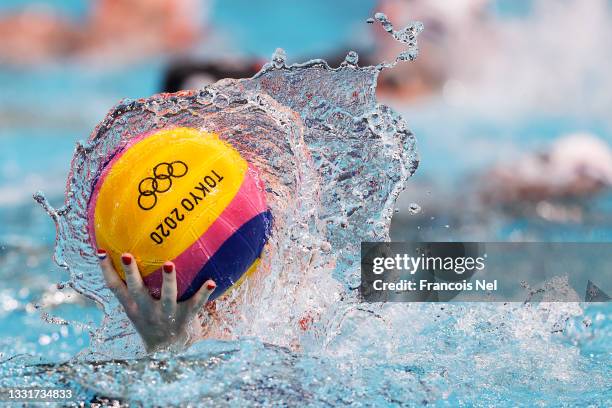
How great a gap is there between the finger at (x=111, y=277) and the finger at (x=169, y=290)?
2.9 inches

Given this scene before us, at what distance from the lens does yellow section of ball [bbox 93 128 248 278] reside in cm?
153

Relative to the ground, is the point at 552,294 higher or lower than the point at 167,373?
higher

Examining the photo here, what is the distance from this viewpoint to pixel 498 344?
206cm

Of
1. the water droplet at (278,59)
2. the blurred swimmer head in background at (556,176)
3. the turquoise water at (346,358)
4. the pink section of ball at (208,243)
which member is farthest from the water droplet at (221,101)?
the blurred swimmer head in background at (556,176)

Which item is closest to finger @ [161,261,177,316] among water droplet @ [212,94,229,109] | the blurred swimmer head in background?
water droplet @ [212,94,229,109]

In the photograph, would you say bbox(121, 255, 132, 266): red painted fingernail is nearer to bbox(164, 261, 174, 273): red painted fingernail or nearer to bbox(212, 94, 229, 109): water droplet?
bbox(164, 261, 174, 273): red painted fingernail

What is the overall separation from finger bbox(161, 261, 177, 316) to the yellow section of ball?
33 mm

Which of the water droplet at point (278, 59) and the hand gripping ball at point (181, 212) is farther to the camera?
the water droplet at point (278, 59)

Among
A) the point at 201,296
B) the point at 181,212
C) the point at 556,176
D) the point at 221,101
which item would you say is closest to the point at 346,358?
the point at 201,296

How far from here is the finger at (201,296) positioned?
154 centimetres

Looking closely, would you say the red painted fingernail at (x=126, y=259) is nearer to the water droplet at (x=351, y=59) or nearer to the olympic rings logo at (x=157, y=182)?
the olympic rings logo at (x=157, y=182)

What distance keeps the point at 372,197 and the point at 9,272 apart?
1.99 m

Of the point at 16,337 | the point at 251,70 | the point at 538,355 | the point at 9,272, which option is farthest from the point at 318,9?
the point at 538,355

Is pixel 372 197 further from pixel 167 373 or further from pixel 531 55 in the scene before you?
pixel 531 55
